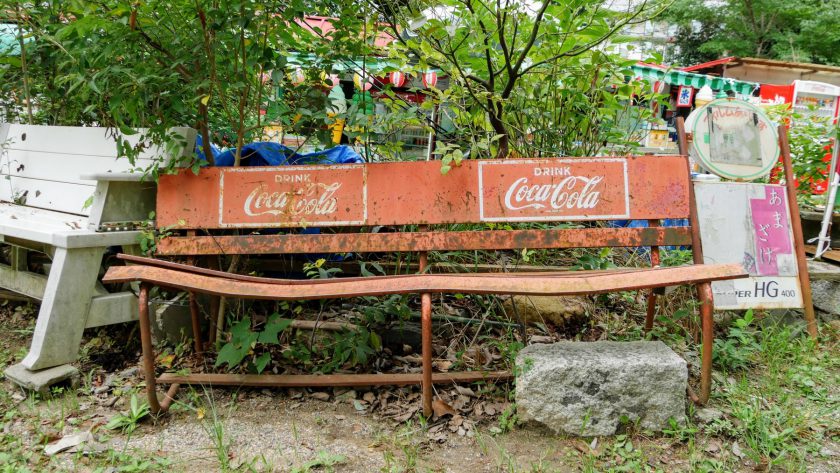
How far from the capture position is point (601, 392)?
7.44 ft

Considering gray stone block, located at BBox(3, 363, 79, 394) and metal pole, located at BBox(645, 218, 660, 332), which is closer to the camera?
gray stone block, located at BBox(3, 363, 79, 394)

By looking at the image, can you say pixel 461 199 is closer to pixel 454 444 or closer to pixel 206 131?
pixel 454 444

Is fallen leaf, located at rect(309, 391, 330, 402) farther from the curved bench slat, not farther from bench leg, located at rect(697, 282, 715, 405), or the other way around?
bench leg, located at rect(697, 282, 715, 405)

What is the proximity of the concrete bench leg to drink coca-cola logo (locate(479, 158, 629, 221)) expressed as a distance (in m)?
1.97

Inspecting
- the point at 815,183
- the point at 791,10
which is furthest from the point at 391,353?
the point at 791,10

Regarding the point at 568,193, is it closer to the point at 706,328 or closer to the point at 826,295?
the point at 706,328

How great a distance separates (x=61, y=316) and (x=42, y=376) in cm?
28

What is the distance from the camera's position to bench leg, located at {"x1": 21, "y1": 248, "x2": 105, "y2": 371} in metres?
2.59

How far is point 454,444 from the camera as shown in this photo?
89.0 inches

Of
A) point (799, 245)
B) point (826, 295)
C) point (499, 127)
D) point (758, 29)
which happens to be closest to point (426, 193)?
point (499, 127)

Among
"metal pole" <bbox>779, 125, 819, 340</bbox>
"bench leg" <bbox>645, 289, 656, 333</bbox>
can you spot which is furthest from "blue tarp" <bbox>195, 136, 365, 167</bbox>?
"metal pole" <bbox>779, 125, 819, 340</bbox>

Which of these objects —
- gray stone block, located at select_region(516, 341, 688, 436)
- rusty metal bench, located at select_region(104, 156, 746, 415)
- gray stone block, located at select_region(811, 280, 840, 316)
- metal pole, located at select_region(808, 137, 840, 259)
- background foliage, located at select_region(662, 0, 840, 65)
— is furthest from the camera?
background foliage, located at select_region(662, 0, 840, 65)

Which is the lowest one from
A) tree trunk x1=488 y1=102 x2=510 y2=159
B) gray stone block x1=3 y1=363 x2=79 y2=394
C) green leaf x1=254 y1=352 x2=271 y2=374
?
gray stone block x1=3 y1=363 x2=79 y2=394

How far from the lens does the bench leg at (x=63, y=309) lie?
259 centimetres
